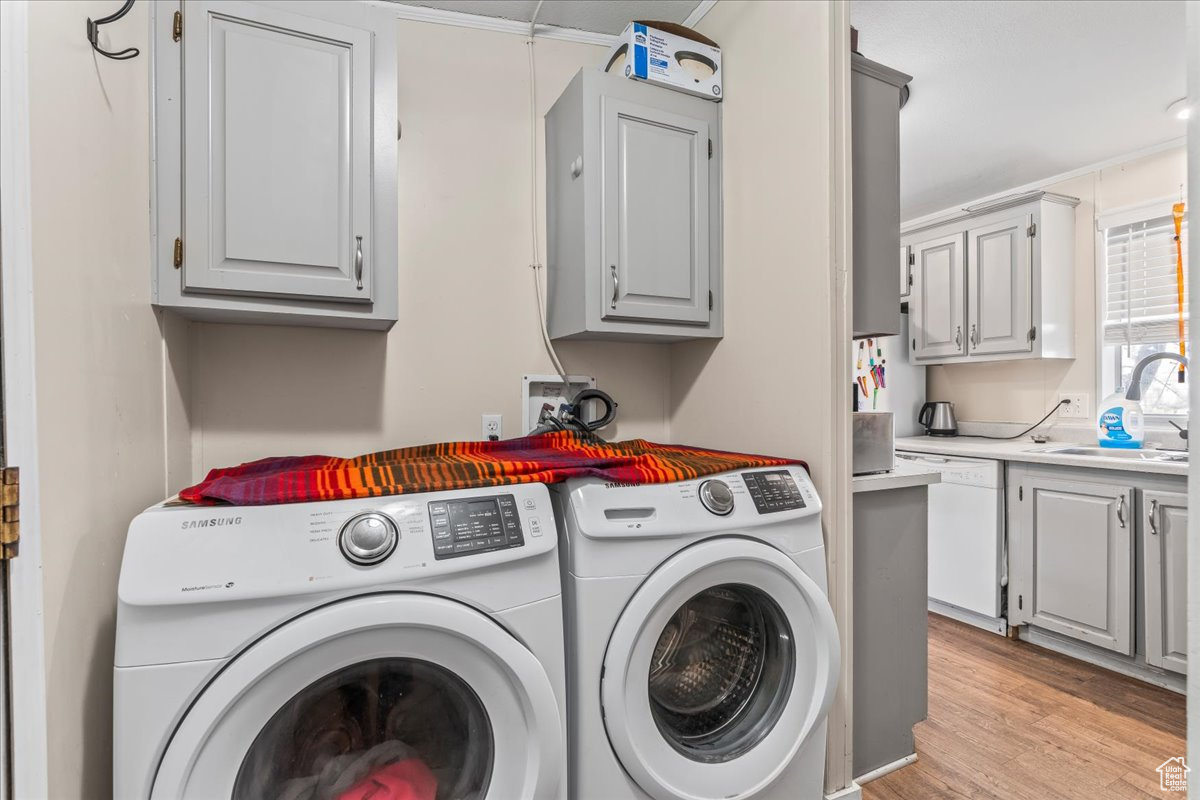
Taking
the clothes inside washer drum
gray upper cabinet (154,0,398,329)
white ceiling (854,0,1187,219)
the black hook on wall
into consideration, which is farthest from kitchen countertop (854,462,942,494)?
the black hook on wall

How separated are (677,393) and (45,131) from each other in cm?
173

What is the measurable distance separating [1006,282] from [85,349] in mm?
3806

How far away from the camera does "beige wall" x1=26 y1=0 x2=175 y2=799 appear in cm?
77

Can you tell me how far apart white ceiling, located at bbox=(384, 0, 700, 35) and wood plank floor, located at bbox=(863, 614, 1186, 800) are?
2.52 metres

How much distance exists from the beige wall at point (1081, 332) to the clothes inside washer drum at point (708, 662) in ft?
9.55

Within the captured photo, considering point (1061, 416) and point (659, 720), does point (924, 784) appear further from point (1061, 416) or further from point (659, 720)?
point (1061, 416)

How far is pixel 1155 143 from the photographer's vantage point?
2.79 meters

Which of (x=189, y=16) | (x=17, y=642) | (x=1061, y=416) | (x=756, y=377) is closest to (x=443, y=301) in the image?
(x=189, y=16)

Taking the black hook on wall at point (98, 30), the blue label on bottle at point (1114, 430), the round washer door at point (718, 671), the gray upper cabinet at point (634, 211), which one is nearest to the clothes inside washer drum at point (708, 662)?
the round washer door at point (718, 671)

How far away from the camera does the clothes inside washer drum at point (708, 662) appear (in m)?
1.30

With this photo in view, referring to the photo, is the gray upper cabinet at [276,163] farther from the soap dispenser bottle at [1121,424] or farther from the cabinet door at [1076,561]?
the soap dispenser bottle at [1121,424]

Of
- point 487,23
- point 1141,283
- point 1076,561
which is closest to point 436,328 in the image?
point 487,23

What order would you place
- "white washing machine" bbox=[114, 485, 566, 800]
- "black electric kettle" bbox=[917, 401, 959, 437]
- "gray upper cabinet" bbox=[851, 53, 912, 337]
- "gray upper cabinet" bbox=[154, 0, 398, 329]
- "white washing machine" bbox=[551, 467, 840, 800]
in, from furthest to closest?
"black electric kettle" bbox=[917, 401, 959, 437]
"gray upper cabinet" bbox=[851, 53, 912, 337]
"gray upper cabinet" bbox=[154, 0, 398, 329]
"white washing machine" bbox=[551, 467, 840, 800]
"white washing machine" bbox=[114, 485, 566, 800]

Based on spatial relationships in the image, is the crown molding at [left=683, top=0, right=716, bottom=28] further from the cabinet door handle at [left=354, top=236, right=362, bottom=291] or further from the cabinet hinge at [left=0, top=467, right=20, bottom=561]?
the cabinet hinge at [left=0, top=467, right=20, bottom=561]
